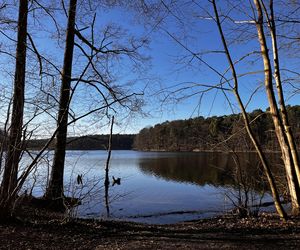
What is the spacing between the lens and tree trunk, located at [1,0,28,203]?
20.0 feet

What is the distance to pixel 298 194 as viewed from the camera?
Result: 749 cm

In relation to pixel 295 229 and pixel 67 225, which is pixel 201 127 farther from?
pixel 67 225

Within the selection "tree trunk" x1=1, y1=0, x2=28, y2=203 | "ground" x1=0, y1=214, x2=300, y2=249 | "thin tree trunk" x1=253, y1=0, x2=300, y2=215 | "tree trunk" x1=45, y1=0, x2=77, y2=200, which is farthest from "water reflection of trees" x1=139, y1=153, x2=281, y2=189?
"tree trunk" x1=1, y1=0, x2=28, y2=203

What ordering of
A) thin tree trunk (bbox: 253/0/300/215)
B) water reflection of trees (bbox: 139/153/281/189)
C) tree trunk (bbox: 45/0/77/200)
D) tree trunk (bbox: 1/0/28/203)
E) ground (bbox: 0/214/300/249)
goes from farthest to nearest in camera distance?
1. water reflection of trees (bbox: 139/153/281/189)
2. tree trunk (bbox: 45/0/77/200)
3. thin tree trunk (bbox: 253/0/300/215)
4. tree trunk (bbox: 1/0/28/203)
5. ground (bbox: 0/214/300/249)

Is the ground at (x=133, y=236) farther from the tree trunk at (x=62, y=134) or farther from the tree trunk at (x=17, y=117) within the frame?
the tree trunk at (x=62, y=134)

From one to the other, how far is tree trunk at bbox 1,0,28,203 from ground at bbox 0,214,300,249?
72cm

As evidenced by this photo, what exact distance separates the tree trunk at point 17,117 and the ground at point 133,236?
28.2 inches

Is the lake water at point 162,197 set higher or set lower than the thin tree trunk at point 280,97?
lower

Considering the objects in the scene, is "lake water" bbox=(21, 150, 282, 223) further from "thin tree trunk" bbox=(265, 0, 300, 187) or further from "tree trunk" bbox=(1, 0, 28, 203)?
"thin tree trunk" bbox=(265, 0, 300, 187)

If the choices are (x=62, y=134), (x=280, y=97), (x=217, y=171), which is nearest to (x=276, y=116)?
(x=280, y=97)

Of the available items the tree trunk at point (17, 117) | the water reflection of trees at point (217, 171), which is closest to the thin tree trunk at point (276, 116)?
the water reflection of trees at point (217, 171)

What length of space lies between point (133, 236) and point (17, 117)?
3.19m

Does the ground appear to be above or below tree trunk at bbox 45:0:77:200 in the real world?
below

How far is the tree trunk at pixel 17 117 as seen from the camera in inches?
240
